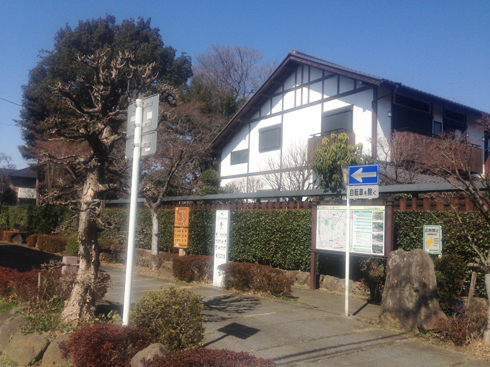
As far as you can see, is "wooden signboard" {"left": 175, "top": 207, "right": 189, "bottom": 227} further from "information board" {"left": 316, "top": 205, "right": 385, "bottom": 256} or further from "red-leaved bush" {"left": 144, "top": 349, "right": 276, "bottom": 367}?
"red-leaved bush" {"left": 144, "top": 349, "right": 276, "bottom": 367}

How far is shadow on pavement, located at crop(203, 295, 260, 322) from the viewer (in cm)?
790

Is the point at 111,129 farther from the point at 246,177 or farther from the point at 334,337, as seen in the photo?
the point at 246,177

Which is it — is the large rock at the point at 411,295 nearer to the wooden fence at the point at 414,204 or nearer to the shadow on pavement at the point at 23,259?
the wooden fence at the point at 414,204

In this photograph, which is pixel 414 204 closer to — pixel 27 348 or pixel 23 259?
pixel 27 348

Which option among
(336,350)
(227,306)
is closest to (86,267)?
(227,306)

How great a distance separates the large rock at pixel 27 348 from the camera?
18.0 ft

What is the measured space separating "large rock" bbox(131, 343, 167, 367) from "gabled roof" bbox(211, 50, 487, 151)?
553 inches

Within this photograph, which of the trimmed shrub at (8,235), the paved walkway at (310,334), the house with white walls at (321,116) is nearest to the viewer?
the paved walkway at (310,334)

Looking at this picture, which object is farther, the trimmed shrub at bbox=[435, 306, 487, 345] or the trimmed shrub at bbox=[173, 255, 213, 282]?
the trimmed shrub at bbox=[173, 255, 213, 282]

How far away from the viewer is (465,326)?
6.41 m

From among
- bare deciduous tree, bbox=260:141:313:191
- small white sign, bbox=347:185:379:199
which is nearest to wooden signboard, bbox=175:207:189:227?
bare deciduous tree, bbox=260:141:313:191

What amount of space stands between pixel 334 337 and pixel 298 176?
37.8 feet

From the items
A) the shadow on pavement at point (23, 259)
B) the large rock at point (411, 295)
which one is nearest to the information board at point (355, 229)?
the large rock at point (411, 295)

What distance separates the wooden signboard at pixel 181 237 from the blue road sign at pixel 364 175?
7.26 m
